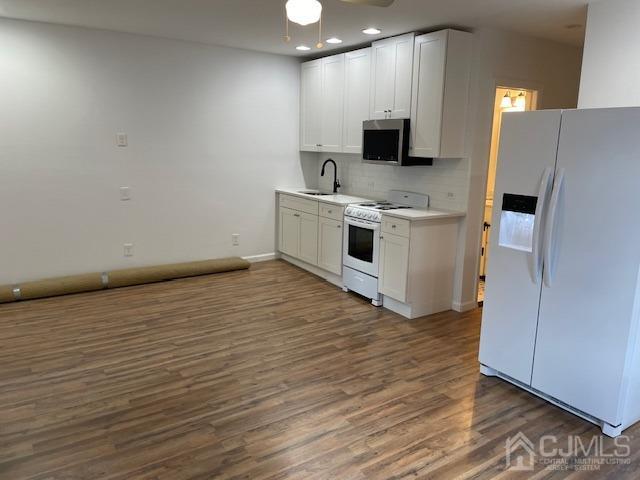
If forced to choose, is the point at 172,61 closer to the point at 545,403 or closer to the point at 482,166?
the point at 482,166

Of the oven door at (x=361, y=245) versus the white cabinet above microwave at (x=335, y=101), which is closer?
the oven door at (x=361, y=245)

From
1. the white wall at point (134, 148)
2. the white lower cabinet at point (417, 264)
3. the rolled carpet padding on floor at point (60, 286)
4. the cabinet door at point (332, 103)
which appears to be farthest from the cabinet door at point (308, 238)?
the rolled carpet padding on floor at point (60, 286)

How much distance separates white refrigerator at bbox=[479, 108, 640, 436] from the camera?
248 cm

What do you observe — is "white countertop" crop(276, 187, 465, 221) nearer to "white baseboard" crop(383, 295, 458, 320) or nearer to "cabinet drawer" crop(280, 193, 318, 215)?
"cabinet drawer" crop(280, 193, 318, 215)

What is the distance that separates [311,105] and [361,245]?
2.13 m

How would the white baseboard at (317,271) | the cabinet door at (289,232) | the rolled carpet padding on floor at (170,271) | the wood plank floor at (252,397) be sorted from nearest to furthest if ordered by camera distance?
the wood plank floor at (252,397) → the rolled carpet padding on floor at (170,271) → the white baseboard at (317,271) → the cabinet door at (289,232)

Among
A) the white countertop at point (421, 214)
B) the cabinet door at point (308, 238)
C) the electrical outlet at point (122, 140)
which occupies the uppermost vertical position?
the electrical outlet at point (122, 140)

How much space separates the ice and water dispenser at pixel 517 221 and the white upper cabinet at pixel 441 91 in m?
1.31

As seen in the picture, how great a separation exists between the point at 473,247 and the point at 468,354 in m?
1.24

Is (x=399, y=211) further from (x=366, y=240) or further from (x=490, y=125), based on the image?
(x=490, y=125)

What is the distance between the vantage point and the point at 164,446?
2453 mm

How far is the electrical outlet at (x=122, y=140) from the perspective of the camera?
505 centimetres

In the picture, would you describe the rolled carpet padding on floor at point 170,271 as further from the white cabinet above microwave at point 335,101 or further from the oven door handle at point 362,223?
the white cabinet above microwave at point 335,101

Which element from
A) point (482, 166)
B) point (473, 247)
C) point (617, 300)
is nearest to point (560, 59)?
point (482, 166)
